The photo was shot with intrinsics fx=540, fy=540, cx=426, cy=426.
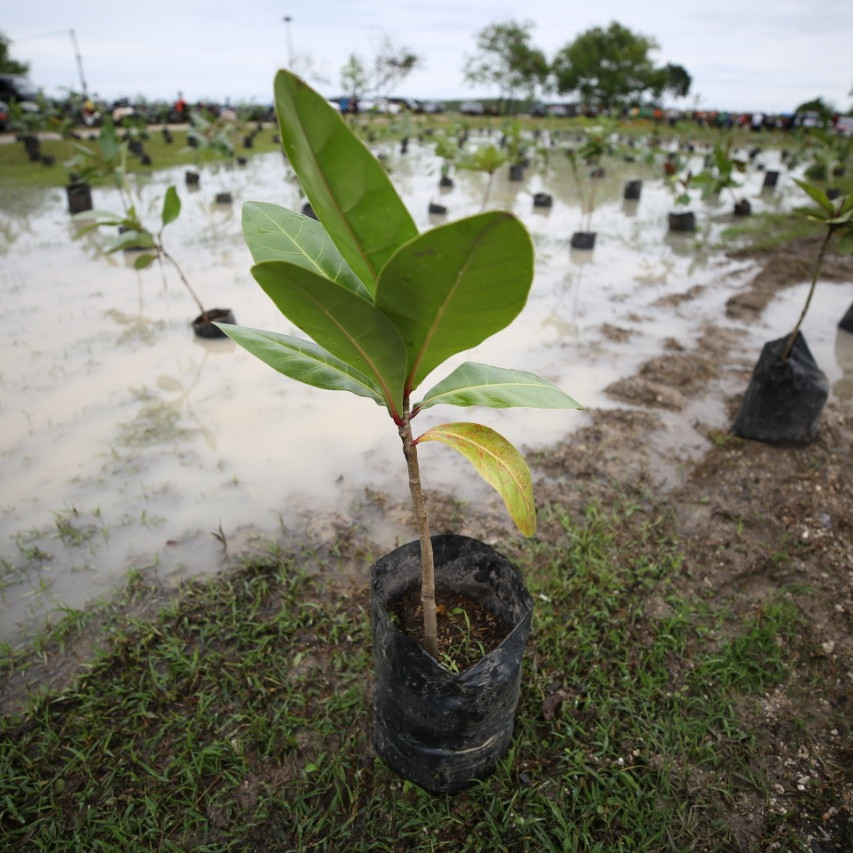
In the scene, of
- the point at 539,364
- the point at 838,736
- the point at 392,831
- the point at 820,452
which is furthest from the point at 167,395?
the point at 820,452

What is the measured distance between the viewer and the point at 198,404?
9.89 ft

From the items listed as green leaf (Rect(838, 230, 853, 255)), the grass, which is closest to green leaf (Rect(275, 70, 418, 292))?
the grass

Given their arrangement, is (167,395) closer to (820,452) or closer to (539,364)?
(539,364)

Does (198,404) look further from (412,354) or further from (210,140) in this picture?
(210,140)

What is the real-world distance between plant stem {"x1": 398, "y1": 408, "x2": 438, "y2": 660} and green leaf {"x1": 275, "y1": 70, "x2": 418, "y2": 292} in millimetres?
289

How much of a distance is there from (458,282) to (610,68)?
40.7m

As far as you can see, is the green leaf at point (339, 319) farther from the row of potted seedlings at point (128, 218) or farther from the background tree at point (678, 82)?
the background tree at point (678, 82)

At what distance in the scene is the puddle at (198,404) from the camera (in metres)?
2.11

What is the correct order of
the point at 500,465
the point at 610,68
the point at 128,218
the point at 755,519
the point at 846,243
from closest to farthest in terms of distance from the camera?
the point at 500,465
the point at 846,243
the point at 755,519
the point at 128,218
the point at 610,68

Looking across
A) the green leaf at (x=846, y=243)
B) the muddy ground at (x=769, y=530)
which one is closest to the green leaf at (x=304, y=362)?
the muddy ground at (x=769, y=530)

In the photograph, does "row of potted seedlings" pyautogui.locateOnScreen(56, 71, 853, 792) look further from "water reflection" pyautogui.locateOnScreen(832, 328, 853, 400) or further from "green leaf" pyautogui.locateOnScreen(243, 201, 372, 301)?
"water reflection" pyautogui.locateOnScreen(832, 328, 853, 400)

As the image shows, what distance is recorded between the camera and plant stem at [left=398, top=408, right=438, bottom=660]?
94 cm

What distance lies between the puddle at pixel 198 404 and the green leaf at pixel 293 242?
1345mm

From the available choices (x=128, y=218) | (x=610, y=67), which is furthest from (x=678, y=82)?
(x=128, y=218)
